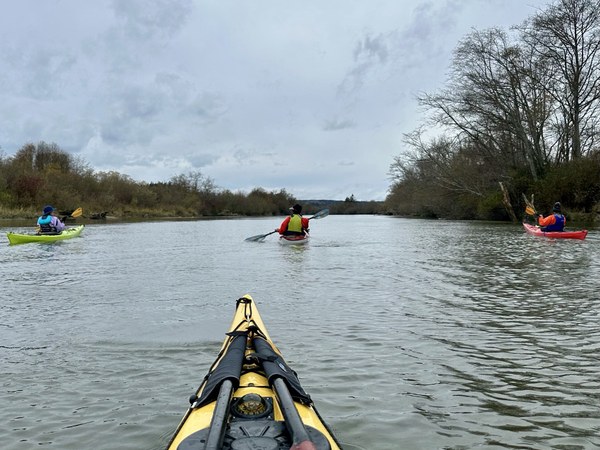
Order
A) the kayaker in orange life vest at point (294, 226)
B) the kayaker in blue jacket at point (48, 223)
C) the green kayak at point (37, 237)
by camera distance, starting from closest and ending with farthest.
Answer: the green kayak at point (37, 237) < the kayaker in blue jacket at point (48, 223) < the kayaker in orange life vest at point (294, 226)

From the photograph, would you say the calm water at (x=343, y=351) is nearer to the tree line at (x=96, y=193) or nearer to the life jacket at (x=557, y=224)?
the life jacket at (x=557, y=224)

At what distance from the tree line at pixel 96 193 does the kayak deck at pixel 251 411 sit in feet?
142

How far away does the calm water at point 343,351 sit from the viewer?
12.0 ft

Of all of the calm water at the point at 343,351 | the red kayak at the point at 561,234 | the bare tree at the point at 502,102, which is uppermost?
the bare tree at the point at 502,102

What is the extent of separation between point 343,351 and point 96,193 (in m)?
55.1

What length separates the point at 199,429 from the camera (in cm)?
278

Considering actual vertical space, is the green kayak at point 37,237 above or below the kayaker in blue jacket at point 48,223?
below

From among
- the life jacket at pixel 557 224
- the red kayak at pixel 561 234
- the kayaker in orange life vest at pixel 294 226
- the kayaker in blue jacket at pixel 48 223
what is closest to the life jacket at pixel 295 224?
the kayaker in orange life vest at pixel 294 226

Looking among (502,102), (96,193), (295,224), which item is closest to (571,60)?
(502,102)

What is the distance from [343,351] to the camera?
545 centimetres

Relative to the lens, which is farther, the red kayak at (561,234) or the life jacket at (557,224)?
the life jacket at (557,224)

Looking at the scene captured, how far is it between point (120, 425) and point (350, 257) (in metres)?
12.1

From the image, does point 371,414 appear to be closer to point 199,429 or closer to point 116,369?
point 199,429

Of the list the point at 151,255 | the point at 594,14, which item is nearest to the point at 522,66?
the point at 594,14
